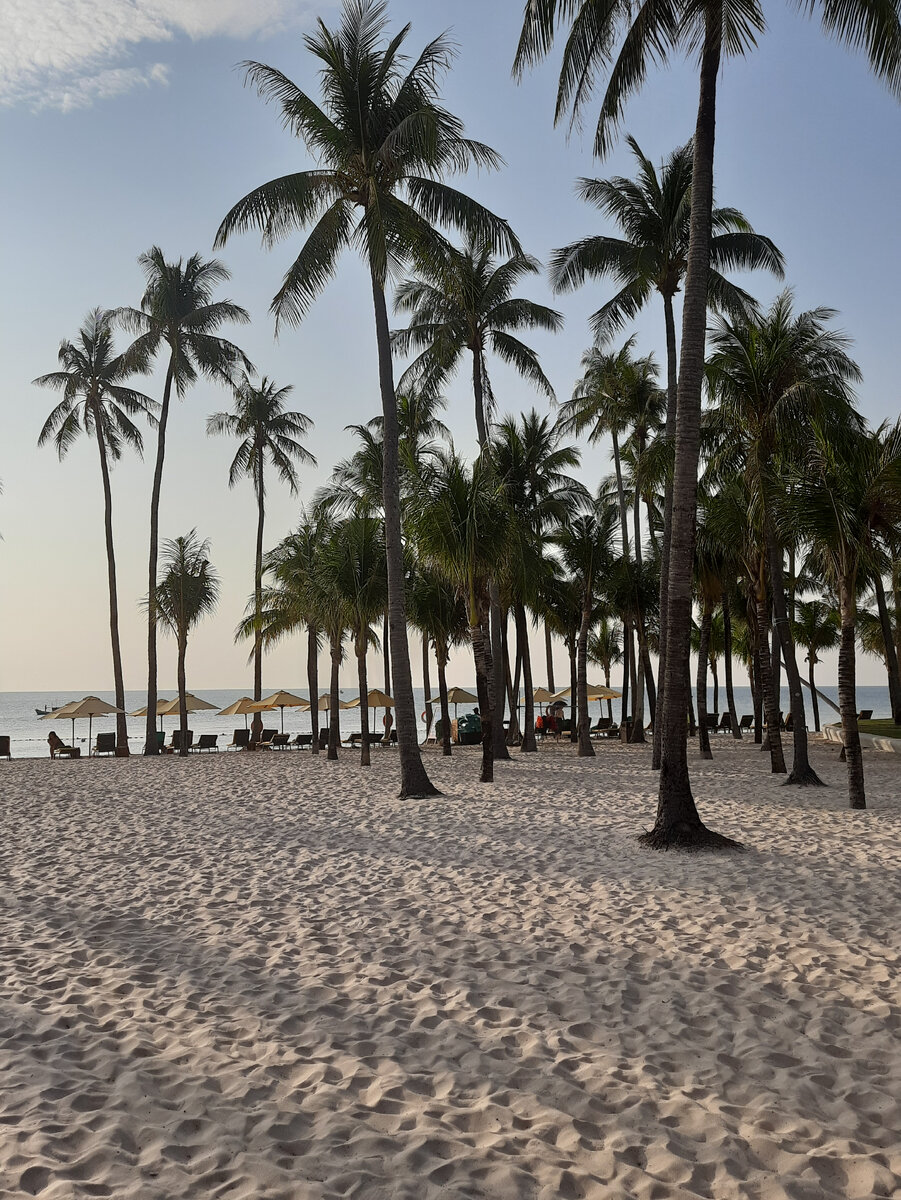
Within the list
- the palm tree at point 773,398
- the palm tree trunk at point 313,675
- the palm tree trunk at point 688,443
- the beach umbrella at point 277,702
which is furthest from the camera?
the beach umbrella at point 277,702

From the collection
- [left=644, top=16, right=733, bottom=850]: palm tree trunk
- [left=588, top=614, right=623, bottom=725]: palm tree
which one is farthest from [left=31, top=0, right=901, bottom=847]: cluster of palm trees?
[left=588, top=614, right=623, bottom=725]: palm tree

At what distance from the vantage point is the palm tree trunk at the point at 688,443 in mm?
10641

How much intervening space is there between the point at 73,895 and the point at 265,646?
87.0ft

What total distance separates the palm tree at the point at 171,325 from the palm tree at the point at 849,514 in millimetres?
21199

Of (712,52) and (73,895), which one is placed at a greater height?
(712,52)

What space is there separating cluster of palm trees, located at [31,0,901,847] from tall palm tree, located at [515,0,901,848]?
34 mm

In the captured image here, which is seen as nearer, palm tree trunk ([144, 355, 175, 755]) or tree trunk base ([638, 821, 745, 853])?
tree trunk base ([638, 821, 745, 853])

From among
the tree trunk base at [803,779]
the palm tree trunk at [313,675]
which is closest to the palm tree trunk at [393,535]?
the tree trunk base at [803,779]

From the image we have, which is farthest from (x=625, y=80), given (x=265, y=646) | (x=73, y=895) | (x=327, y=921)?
(x=265, y=646)

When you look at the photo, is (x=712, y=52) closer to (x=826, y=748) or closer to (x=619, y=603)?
(x=619, y=603)

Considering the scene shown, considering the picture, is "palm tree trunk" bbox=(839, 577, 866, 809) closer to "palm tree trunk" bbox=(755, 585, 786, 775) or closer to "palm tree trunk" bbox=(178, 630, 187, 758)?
"palm tree trunk" bbox=(755, 585, 786, 775)

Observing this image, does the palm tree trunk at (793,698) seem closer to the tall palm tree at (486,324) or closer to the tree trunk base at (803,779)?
the tree trunk base at (803,779)

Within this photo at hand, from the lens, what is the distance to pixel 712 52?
11.1 metres

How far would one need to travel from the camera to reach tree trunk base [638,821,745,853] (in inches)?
392
